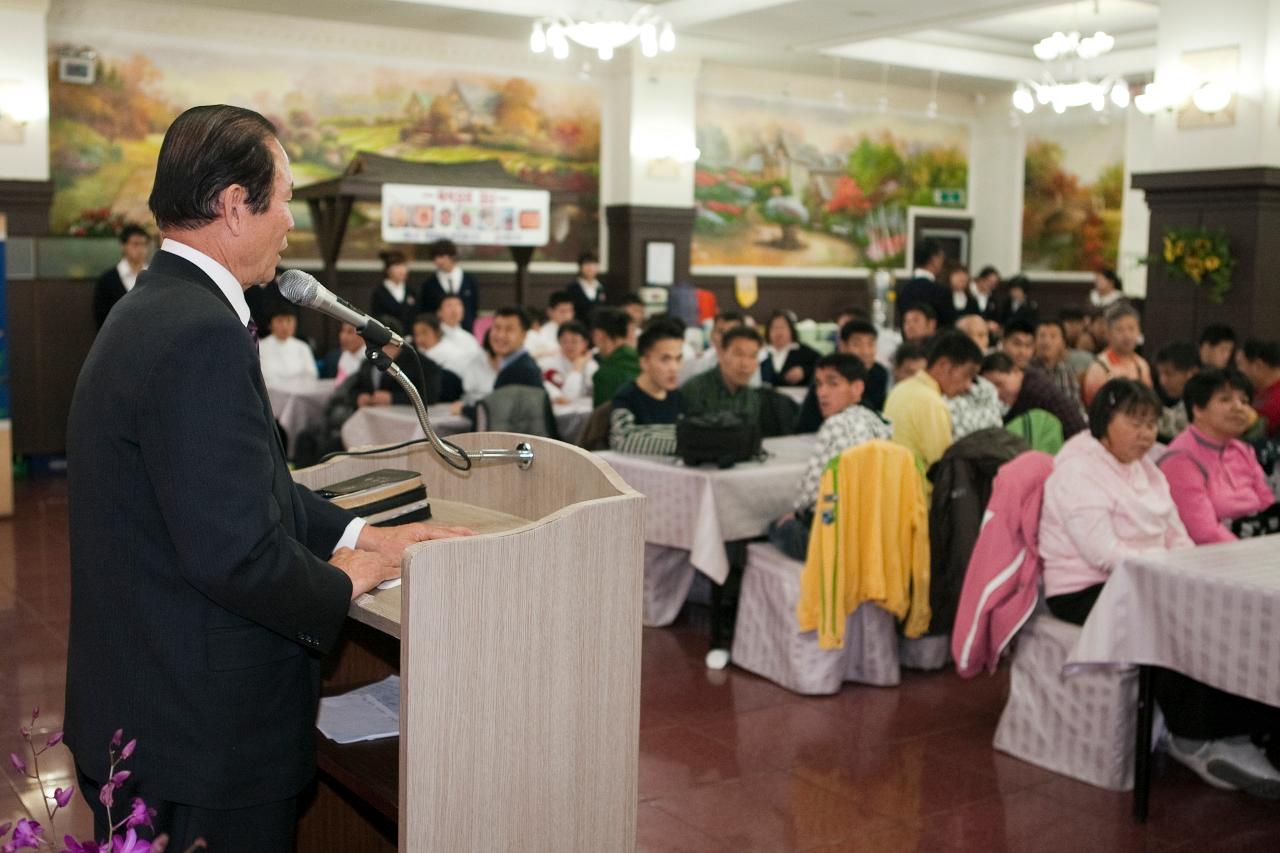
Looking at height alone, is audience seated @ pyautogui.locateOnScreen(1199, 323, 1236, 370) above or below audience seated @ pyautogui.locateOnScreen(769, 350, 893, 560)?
above

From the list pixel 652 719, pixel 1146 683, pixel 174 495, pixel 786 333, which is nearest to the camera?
pixel 174 495

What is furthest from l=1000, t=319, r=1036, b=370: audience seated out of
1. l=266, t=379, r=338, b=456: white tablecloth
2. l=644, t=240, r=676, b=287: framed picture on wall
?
l=644, t=240, r=676, b=287: framed picture on wall

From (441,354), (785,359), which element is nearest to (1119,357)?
(785,359)

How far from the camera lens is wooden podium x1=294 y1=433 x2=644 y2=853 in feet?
5.85

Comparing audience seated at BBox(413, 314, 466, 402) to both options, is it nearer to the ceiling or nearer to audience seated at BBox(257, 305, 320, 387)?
audience seated at BBox(257, 305, 320, 387)

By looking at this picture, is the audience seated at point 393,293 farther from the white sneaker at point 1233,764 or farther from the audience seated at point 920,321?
the white sneaker at point 1233,764

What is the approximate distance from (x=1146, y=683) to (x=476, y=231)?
27.2 ft

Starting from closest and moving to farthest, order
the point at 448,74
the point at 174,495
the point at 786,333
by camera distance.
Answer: the point at 174,495
the point at 786,333
the point at 448,74

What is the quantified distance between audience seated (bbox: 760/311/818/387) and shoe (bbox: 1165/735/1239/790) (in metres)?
4.84

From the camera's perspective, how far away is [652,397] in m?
5.39

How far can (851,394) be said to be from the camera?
4.62 m

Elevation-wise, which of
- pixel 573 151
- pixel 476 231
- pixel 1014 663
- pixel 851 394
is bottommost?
pixel 1014 663

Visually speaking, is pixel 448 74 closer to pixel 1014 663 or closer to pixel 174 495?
pixel 1014 663

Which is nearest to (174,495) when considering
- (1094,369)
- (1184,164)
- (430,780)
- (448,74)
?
(430,780)
